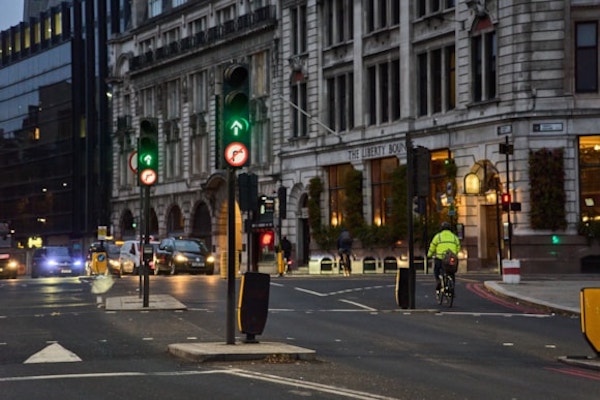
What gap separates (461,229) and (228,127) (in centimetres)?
3527

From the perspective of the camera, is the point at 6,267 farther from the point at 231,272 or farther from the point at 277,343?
the point at 231,272

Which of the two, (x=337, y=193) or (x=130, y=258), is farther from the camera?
(x=337, y=193)

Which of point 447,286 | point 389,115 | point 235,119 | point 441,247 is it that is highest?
point 389,115

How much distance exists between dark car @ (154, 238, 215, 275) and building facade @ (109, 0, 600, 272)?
269 centimetres

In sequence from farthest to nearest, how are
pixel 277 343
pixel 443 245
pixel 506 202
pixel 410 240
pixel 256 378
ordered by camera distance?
pixel 506 202 → pixel 443 245 → pixel 410 240 → pixel 277 343 → pixel 256 378

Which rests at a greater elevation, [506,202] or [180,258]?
[506,202]

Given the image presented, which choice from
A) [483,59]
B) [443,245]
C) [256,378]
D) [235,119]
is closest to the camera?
[256,378]

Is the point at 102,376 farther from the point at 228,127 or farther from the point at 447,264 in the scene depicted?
the point at 447,264

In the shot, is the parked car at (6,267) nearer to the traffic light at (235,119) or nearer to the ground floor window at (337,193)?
the ground floor window at (337,193)

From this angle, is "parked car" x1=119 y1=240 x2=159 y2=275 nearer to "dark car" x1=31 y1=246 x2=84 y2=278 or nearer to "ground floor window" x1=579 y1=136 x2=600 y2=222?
"dark car" x1=31 y1=246 x2=84 y2=278

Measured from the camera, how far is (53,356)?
1495 cm

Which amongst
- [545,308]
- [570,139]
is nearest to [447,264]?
[545,308]

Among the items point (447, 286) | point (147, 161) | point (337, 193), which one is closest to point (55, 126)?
point (337, 193)

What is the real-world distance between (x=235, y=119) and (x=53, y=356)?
3.74 metres
